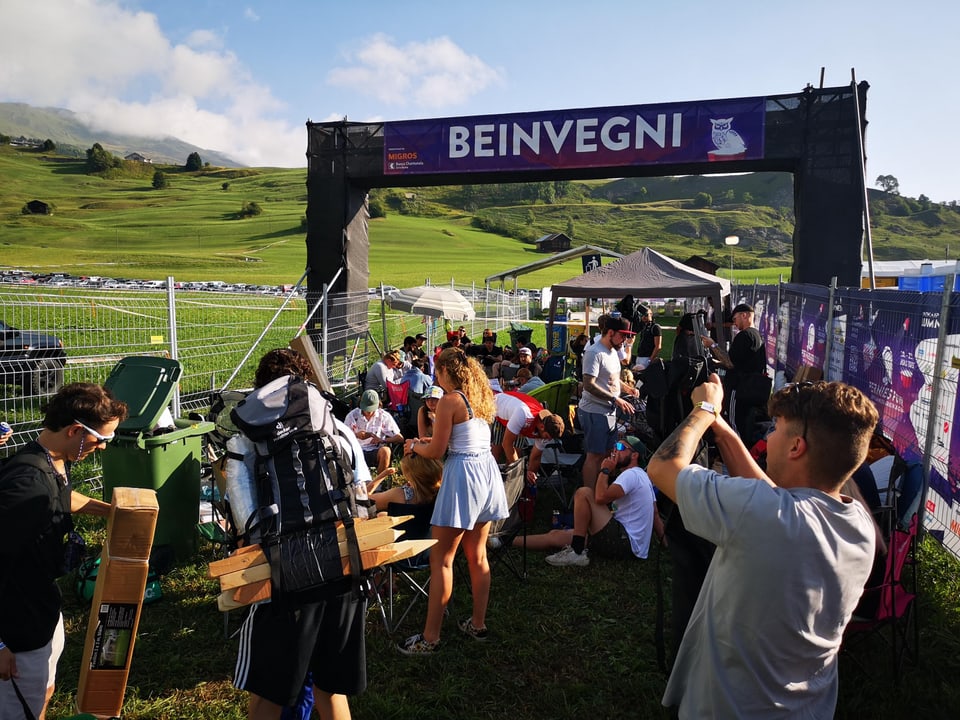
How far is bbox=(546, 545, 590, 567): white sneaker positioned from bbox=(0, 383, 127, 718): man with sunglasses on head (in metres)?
3.45

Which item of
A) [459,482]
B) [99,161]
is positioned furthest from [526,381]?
[99,161]

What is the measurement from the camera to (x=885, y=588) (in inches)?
135

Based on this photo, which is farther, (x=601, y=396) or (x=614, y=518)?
(x=601, y=396)

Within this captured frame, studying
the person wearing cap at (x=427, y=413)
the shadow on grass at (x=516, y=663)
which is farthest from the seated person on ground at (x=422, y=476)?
the shadow on grass at (x=516, y=663)

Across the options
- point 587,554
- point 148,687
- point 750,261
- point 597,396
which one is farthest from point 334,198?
point 750,261

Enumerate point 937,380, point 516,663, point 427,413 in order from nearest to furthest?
point 516,663 < point 427,413 < point 937,380

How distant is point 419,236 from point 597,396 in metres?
87.4

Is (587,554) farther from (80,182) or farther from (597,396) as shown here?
(80,182)

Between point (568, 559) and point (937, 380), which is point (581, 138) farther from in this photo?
point (568, 559)

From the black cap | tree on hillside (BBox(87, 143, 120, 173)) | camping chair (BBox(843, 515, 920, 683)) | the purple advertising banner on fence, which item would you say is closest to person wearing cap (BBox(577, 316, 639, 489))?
the black cap

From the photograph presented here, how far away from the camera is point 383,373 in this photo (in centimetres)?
853

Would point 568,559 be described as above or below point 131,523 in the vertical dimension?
below

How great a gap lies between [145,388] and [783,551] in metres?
4.53

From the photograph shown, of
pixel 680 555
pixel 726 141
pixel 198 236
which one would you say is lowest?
pixel 680 555
